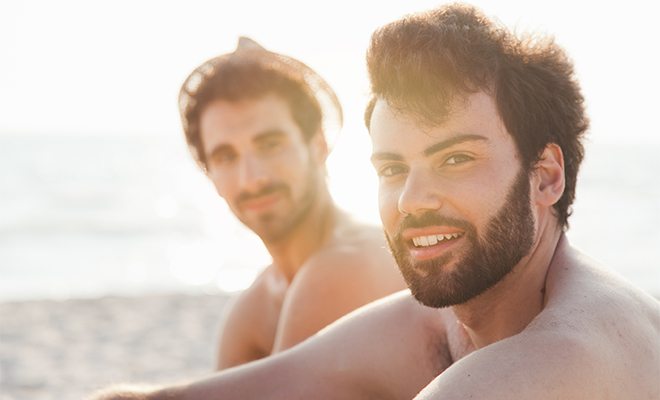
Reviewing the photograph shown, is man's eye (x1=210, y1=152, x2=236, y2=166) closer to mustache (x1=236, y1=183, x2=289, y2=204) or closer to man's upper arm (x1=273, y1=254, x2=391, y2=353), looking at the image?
mustache (x1=236, y1=183, x2=289, y2=204)

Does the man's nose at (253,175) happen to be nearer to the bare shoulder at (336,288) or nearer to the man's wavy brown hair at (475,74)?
the bare shoulder at (336,288)

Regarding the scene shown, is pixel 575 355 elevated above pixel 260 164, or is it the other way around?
pixel 260 164

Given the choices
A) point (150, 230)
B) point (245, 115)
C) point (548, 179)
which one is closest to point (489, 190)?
point (548, 179)

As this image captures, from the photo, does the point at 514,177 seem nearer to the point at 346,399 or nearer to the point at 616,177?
the point at 346,399

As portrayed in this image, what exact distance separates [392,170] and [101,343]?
6.66 m

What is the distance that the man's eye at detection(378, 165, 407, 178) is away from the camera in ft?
6.92

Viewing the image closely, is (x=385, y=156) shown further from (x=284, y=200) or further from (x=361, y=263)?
(x=284, y=200)

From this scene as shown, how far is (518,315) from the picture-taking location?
217cm

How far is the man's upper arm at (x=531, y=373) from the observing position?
171 cm

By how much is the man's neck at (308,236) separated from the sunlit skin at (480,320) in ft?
3.47

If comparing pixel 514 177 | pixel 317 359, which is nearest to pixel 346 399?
pixel 317 359

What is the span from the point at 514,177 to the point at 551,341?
0.42 meters

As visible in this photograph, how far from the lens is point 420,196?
2014 mm

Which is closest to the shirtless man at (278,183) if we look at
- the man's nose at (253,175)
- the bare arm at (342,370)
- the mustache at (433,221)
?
the man's nose at (253,175)
